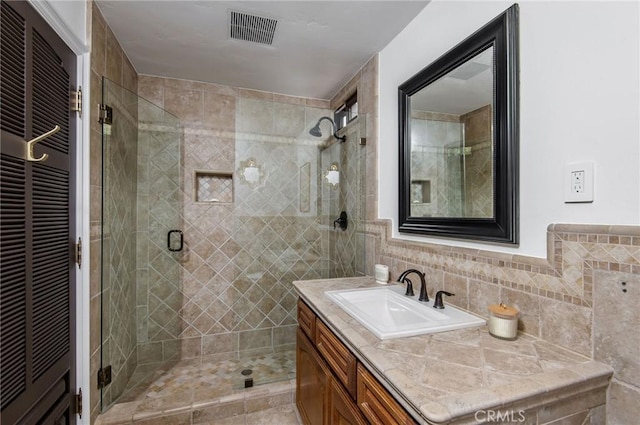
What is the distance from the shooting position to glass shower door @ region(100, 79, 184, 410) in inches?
72.8

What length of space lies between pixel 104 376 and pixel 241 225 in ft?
4.09

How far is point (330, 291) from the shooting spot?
1.69 metres

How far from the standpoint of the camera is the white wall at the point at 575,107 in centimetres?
86

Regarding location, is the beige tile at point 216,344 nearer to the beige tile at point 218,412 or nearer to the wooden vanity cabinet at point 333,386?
the beige tile at point 218,412

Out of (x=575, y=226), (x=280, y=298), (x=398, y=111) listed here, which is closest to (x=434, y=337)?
(x=575, y=226)

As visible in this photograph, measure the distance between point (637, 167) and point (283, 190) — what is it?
1941mm

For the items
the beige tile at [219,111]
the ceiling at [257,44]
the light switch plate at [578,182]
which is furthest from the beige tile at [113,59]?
the light switch plate at [578,182]

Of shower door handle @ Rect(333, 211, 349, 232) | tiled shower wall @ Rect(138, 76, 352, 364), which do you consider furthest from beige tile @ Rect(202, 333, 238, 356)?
shower door handle @ Rect(333, 211, 349, 232)

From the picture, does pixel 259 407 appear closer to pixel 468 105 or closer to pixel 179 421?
pixel 179 421

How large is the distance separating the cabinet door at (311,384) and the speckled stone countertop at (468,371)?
1.30ft

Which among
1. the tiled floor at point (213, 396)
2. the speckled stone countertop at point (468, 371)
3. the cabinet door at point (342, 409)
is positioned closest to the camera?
the speckled stone countertop at point (468, 371)

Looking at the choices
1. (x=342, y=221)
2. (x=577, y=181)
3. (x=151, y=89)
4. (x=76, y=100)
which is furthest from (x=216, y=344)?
(x=577, y=181)

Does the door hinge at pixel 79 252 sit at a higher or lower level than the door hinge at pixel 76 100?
lower

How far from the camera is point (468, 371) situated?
0.85 metres
